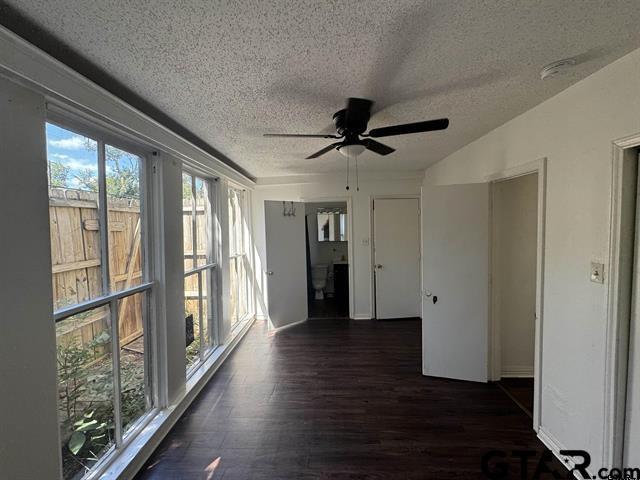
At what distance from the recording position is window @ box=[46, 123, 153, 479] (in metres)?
1.49

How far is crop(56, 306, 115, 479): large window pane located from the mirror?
16.1ft

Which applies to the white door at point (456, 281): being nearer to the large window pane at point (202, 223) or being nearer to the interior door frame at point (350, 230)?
the interior door frame at point (350, 230)

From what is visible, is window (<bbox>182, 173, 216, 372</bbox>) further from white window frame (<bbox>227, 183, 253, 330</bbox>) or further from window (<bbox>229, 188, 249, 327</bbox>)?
white window frame (<bbox>227, 183, 253, 330</bbox>)

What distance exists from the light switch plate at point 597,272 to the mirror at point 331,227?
190 inches

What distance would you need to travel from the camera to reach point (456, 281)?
2.89 m

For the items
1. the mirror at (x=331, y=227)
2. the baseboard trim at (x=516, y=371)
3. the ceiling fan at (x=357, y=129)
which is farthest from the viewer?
the mirror at (x=331, y=227)

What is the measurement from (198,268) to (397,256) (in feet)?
10.2

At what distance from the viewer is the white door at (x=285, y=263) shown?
4609 millimetres

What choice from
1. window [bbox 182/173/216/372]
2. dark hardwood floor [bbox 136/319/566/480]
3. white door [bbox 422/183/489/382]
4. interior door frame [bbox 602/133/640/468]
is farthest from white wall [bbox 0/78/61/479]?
white door [bbox 422/183/489/382]

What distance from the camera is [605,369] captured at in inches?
62.4

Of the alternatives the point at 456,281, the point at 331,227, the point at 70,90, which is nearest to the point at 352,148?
the point at 70,90

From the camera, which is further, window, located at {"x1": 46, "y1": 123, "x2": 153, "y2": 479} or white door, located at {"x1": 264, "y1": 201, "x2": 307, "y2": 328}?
white door, located at {"x1": 264, "y1": 201, "x2": 307, "y2": 328}

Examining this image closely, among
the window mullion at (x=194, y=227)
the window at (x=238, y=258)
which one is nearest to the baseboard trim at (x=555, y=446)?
the window mullion at (x=194, y=227)

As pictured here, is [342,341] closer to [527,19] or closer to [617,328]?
[617,328]
